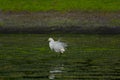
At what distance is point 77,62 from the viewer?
28.3m

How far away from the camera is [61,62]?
1124 inches

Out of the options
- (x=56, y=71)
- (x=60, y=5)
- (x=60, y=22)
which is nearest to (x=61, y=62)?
(x=56, y=71)

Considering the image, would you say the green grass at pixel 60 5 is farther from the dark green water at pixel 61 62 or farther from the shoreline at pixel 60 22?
the dark green water at pixel 61 62

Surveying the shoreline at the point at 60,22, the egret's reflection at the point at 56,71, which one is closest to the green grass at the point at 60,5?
the shoreline at the point at 60,22

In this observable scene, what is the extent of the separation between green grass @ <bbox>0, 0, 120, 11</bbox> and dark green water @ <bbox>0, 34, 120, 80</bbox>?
19016 mm

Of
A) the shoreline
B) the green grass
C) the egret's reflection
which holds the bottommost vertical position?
the egret's reflection

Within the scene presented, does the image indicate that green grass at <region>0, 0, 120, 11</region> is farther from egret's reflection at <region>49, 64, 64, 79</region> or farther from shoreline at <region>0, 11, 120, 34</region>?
egret's reflection at <region>49, 64, 64, 79</region>

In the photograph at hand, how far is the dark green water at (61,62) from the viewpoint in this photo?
2363 cm

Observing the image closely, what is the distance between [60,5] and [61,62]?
3150 centimetres

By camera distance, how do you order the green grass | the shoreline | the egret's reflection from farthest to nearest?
1. the green grass
2. the shoreline
3. the egret's reflection

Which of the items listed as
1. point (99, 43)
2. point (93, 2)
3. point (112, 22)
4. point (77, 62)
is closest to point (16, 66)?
point (77, 62)

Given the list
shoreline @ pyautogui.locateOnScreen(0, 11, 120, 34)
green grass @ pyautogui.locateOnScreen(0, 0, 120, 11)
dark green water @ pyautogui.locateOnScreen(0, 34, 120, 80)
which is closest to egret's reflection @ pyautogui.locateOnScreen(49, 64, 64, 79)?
dark green water @ pyautogui.locateOnScreen(0, 34, 120, 80)

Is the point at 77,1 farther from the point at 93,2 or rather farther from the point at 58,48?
the point at 58,48

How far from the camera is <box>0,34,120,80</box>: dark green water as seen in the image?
23631 mm
